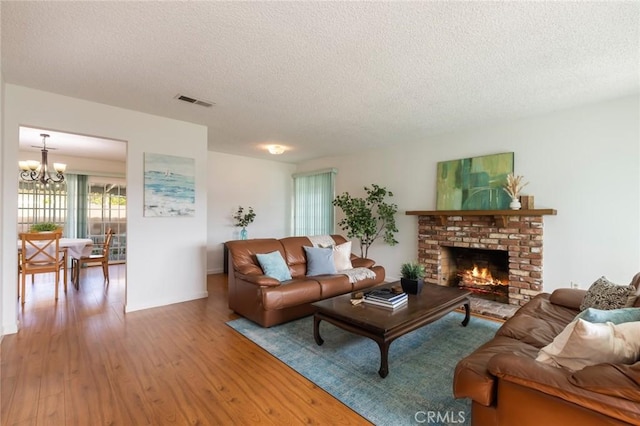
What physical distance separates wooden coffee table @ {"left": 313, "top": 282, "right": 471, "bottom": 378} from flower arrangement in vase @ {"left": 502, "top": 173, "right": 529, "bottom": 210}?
5.13 ft

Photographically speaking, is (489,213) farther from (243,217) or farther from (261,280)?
(243,217)

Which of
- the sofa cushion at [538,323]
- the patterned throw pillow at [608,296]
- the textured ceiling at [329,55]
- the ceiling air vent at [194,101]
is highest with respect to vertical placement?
the textured ceiling at [329,55]

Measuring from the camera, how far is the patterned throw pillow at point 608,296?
214cm

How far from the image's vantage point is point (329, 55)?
236 cm

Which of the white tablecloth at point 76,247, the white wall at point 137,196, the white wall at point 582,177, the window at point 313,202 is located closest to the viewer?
the white wall at point 137,196

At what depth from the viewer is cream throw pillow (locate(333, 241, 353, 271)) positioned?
4.16 metres

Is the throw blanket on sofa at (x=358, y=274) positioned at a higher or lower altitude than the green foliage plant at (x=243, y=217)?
lower

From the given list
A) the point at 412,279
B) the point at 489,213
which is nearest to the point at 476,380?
the point at 412,279

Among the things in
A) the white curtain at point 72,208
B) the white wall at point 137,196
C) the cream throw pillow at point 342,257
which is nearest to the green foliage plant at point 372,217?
the cream throw pillow at point 342,257

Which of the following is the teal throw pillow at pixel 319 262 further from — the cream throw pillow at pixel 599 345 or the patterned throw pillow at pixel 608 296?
the cream throw pillow at pixel 599 345

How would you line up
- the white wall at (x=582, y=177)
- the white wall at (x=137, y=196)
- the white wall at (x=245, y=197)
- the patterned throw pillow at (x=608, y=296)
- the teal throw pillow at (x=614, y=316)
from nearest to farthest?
the teal throw pillow at (x=614, y=316), the patterned throw pillow at (x=608, y=296), the white wall at (x=137, y=196), the white wall at (x=582, y=177), the white wall at (x=245, y=197)

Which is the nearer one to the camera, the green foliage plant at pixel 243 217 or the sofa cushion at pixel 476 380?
the sofa cushion at pixel 476 380

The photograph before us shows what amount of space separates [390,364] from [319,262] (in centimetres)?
174

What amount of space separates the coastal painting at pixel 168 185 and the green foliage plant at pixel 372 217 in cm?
266
